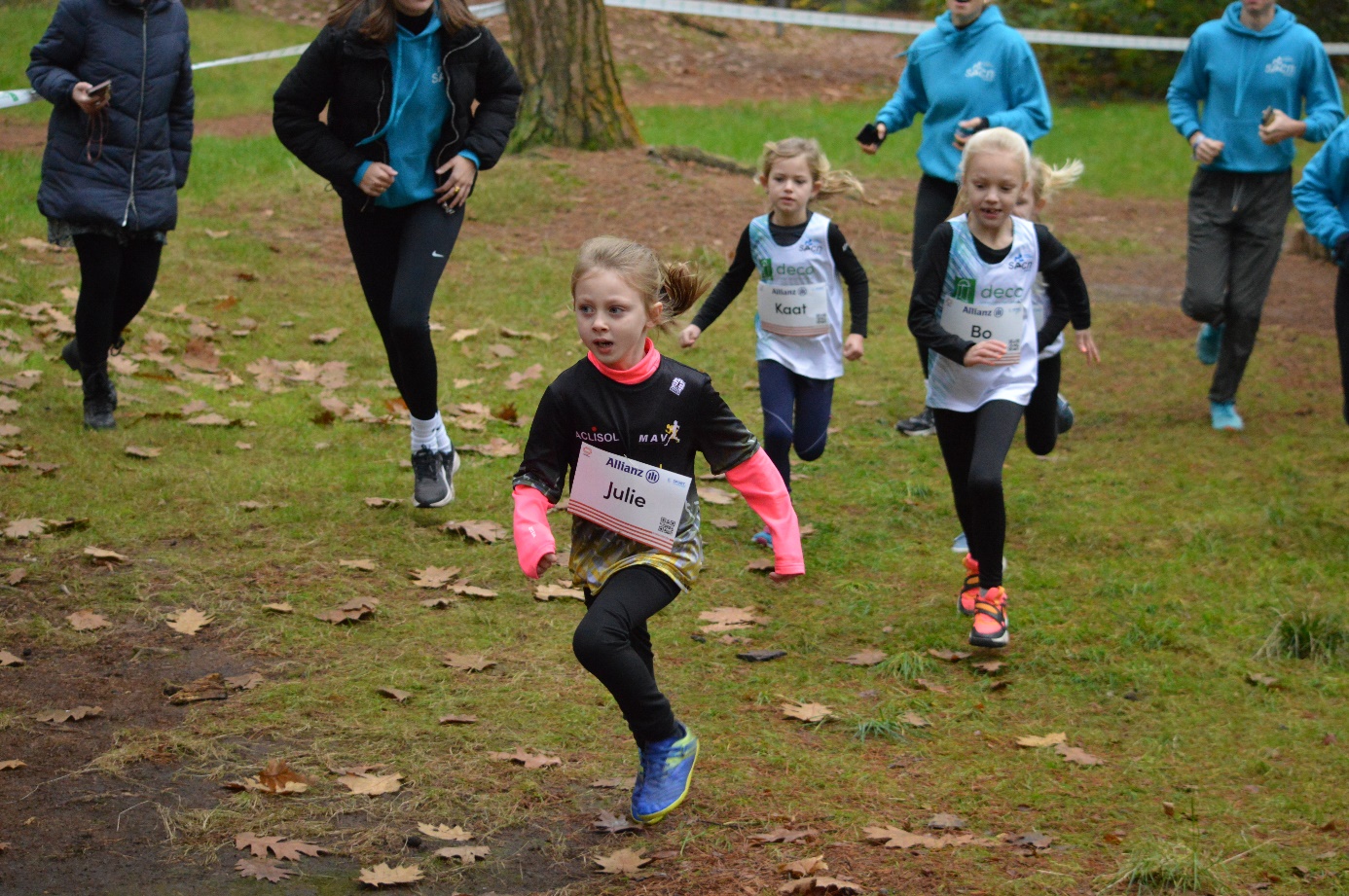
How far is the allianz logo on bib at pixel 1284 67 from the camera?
8156 mm

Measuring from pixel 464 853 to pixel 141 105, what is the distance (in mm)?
4769

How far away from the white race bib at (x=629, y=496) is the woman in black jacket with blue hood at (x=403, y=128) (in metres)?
2.18

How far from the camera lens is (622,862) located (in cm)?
374

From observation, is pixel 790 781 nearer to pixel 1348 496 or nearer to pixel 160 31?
pixel 1348 496

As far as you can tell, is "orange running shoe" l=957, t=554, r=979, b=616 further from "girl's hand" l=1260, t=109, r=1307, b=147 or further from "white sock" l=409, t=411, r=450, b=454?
"girl's hand" l=1260, t=109, r=1307, b=147

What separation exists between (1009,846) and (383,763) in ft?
6.08

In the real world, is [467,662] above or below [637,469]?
below

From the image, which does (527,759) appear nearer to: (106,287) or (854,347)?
(854,347)

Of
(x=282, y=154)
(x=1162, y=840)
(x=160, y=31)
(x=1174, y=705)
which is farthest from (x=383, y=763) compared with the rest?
(x=282, y=154)

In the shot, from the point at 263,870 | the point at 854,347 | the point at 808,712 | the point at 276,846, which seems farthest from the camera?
the point at 854,347

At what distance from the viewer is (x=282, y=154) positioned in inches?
537

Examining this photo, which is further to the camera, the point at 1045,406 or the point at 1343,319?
the point at 1343,319

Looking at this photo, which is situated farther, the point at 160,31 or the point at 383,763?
the point at 160,31

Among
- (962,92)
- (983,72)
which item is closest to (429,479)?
(962,92)
